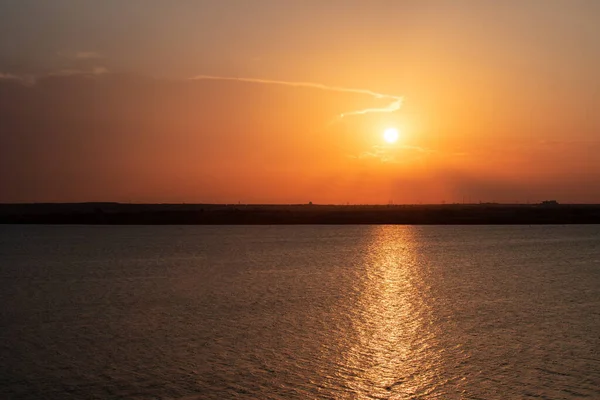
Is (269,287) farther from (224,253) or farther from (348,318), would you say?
(224,253)

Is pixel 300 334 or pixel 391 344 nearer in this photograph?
pixel 391 344

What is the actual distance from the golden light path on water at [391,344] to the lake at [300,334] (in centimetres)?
7

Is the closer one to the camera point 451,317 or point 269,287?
point 451,317

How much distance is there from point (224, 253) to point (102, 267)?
1823 centimetres

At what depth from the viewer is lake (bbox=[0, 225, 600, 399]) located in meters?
16.3

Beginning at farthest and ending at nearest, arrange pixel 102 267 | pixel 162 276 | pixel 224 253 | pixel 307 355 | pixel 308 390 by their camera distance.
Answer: pixel 224 253
pixel 102 267
pixel 162 276
pixel 307 355
pixel 308 390

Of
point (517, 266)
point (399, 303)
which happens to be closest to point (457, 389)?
point (399, 303)

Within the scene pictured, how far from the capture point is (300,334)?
22.8 meters

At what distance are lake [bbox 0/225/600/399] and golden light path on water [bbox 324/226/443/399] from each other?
7 cm

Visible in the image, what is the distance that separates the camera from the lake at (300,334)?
16.3 metres

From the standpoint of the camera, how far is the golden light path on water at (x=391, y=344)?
16359mm

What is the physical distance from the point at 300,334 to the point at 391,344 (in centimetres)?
340

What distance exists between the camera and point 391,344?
69.7ft

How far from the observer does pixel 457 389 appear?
16.0 m
